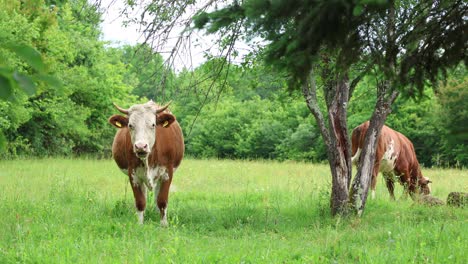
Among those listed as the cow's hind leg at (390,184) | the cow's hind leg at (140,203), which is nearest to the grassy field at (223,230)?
the cow's hind leg at (140,203)

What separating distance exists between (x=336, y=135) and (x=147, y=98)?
2297 centimetres

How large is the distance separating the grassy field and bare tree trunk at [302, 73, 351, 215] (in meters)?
0.33

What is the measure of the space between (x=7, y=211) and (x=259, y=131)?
3467 centimetres

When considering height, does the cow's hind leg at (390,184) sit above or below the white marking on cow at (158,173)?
below

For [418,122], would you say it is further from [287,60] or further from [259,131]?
[287,60]

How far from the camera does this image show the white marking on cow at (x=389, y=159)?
11.2 metres

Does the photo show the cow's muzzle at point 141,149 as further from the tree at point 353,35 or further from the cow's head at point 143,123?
the tree at point 353,35

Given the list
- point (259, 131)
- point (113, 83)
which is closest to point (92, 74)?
point (113, 83)

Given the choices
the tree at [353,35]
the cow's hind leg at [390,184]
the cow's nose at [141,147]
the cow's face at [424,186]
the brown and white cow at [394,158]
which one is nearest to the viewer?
the tree at [353,35]

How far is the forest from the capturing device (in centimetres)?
273

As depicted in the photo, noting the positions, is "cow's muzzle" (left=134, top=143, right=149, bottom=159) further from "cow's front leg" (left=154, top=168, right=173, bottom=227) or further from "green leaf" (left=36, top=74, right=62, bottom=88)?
"green leaf" (left=36, top=74, right=62, bottom=88)

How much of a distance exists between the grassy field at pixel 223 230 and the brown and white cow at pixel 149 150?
378mm

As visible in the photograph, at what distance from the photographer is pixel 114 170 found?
17.2 meters

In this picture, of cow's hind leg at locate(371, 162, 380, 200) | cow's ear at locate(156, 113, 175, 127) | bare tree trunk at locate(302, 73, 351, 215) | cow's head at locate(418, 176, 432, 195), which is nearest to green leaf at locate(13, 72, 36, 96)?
cow's ear at locate(156, 113, 175, 127)
